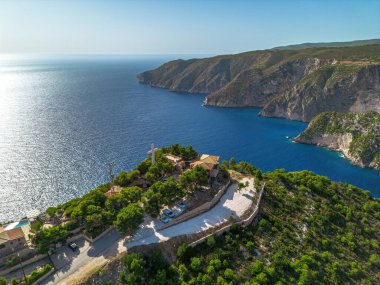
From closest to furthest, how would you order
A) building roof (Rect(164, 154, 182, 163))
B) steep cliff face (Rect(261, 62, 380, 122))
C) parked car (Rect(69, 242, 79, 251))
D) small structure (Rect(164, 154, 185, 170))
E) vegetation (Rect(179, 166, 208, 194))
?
parked car (Rect(69, 242, 79, 251)) → vegetation (Rect(179, 166, 208, 194)) → small structure (Rect(164, 154, 185, 170)) → building roof (Rect(164, 154, 182, 163)) → steep cliff face (Rect(261, 62, 380, 122))

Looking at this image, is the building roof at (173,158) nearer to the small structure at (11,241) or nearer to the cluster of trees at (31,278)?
the small structure at (11,241)

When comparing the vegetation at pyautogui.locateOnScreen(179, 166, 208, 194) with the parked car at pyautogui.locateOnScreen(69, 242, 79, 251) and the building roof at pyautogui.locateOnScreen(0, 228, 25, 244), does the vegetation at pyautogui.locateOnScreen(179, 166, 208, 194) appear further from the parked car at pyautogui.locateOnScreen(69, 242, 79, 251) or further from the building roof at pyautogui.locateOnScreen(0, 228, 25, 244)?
the building roof at pyautogui.locateOnScreen(0, 228, 25, 244)

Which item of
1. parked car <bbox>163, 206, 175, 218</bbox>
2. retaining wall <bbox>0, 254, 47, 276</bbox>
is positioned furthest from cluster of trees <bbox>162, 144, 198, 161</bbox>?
retaining wall <bbox>0, 254, 47, 276</bbox>

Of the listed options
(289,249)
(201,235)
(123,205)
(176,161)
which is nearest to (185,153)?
(176,161)

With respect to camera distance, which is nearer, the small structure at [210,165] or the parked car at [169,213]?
the parked car at [169,213]

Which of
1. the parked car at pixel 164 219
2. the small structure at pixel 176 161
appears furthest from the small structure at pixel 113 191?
the small structure at pixel 176 161

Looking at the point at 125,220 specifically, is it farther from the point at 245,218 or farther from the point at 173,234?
the point at 245,218

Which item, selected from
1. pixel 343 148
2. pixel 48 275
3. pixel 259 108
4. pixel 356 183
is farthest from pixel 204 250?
pixel 259 108
